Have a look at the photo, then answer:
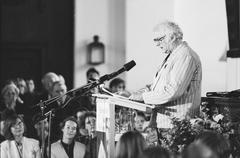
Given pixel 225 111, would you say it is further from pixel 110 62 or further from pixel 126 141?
pixel 110 62

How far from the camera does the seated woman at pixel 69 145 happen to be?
6.00 metres

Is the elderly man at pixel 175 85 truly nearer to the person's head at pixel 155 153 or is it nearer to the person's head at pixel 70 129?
the person's head at pixel 70 129

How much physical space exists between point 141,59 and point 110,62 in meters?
1.07

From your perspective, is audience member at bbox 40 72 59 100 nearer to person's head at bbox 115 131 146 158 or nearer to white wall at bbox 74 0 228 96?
white wall at bbox 74 0 228 96

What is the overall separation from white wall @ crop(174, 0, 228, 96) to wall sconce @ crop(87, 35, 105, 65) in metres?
2.13

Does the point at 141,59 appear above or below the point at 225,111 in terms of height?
above

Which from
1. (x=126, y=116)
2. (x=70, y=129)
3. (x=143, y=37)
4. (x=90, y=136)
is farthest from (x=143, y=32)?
(x=126, y=116)

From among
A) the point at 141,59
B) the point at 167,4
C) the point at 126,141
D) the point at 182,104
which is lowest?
the point at 126,141

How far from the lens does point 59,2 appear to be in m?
10.4

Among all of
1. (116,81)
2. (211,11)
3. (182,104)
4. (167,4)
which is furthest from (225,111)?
(167,4)

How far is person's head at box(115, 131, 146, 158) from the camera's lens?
11.5 ft

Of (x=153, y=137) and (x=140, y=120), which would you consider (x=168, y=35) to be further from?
(x=140, y=120)

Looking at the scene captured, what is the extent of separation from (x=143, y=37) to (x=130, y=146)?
233 inches

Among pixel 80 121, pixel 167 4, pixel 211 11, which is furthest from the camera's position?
pixel 167 4
